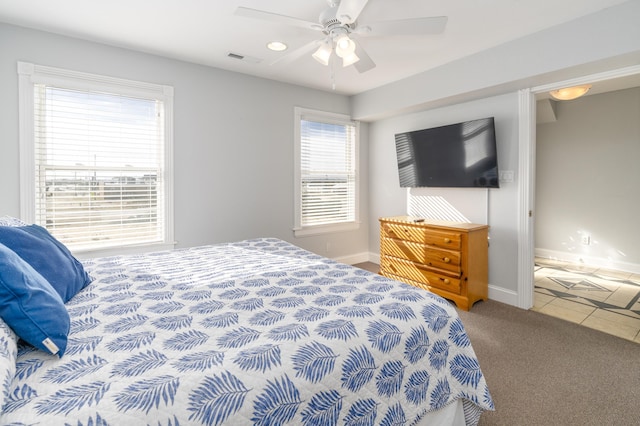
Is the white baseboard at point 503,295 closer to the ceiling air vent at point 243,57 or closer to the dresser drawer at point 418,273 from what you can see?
the dresser drawer at point 418,273

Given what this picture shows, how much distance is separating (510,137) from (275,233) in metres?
2.82

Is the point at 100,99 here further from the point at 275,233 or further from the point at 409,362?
the point at 409,362

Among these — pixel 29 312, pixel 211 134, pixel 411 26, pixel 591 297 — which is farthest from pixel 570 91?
pixel 29 312

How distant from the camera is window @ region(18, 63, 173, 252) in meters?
2.77

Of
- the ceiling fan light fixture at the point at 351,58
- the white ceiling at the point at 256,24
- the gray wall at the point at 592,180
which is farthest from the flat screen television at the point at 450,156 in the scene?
the gray wall at the point at 592,180

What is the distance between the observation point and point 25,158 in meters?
2.72

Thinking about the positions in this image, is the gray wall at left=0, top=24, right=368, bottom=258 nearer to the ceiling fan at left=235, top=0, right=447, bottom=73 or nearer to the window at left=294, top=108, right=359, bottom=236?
the window at left=294, top=108, right=359, bottom=236

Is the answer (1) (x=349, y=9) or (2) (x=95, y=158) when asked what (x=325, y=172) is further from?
(1) (x=349, y=9)

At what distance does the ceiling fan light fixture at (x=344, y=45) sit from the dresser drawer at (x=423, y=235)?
Answer: 2.02 m

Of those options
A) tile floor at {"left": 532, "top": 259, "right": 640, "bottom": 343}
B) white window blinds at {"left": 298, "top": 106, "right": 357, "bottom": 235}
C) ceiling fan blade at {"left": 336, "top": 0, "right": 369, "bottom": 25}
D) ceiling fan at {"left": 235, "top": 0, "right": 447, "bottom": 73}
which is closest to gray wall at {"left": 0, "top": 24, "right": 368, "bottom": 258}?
white window blinds at {"left": 298, "top": 106, "right": 357, "bottom": 235}

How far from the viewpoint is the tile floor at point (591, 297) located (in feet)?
9.64

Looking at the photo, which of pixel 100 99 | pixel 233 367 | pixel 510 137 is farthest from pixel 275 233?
pixel 233 367

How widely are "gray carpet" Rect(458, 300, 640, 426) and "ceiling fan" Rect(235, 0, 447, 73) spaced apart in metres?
2.27

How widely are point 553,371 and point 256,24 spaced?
11.0ft
